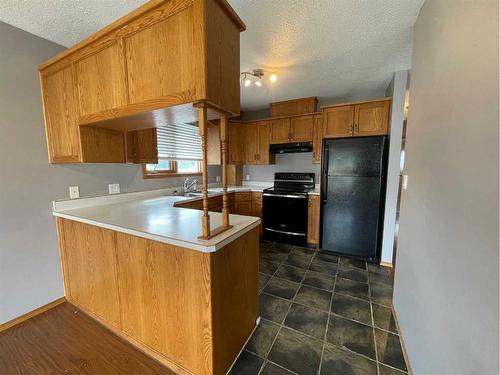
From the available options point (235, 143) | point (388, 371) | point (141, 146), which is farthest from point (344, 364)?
point (235, 143)

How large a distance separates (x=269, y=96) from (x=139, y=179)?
Result: 2412mm

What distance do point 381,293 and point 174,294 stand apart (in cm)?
215

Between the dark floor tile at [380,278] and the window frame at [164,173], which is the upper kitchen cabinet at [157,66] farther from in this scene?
the dark floor tile at [380,278]

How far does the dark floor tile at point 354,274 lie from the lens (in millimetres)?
2504

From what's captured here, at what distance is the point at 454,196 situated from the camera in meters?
0.95

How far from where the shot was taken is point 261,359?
4.83 feet

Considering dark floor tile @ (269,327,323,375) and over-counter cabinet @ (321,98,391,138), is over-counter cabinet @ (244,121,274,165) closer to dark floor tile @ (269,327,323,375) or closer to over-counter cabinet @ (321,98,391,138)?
over-counter cabinet @ (321,98,391,138)

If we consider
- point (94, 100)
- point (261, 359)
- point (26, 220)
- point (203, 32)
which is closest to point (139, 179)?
point (26, 220)

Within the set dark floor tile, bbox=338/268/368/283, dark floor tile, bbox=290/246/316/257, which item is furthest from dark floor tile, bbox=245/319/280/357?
dark floor tile, bbox=290/246/316/257

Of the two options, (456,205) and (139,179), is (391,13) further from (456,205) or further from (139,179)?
(139,179)

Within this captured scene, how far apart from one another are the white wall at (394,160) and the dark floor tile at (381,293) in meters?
0.63

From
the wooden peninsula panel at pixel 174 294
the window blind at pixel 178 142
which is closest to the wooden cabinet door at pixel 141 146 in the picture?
the window blind at pixel 178 142

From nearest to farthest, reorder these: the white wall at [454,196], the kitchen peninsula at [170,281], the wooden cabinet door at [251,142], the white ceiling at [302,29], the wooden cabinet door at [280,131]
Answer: the white wall at [454,196]
the kitchen peninsula at [170,281]
the white ceiling at [302,29]
the wooden cabinet door at [280,131]
the wooden cabinet door at [251,142]

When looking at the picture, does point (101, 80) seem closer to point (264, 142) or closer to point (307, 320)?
point (307, 320)
